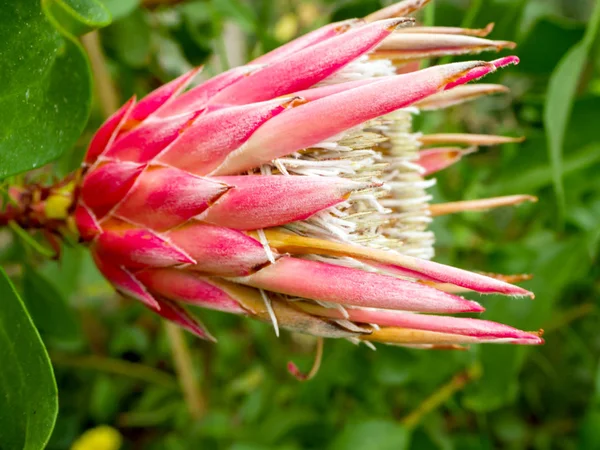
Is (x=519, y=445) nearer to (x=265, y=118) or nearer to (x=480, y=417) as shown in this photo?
(x=480, y=417)

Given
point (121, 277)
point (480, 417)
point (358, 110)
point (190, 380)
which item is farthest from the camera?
point (480, 417)

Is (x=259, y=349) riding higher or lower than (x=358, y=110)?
lower

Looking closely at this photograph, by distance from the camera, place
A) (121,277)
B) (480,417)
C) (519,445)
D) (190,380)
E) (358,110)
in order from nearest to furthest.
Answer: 1. (358,110)
2. (121,277)
3. (190,380)
4. (480,417)
5. (519,445)

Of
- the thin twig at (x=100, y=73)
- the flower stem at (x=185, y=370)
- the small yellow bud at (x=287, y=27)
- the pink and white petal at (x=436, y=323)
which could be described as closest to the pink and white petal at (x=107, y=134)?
the pink and white petal at (x=436, y=323)

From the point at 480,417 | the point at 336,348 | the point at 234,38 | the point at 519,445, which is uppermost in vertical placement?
the point at 234,38

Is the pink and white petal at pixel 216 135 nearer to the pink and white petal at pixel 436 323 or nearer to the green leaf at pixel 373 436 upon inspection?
the pink and white petal at pixel 436 323

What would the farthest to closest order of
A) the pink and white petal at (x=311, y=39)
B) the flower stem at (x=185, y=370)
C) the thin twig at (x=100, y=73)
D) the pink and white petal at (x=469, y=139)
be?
the flower stem at (x=185, y=370), the thin twig at (x=100, y=73), the pink and white petal at (x=469, y=139), the pink and white petal at (x=311, y=39)

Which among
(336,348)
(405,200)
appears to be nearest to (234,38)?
(336,348)

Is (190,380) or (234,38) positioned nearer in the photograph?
(190,380)
